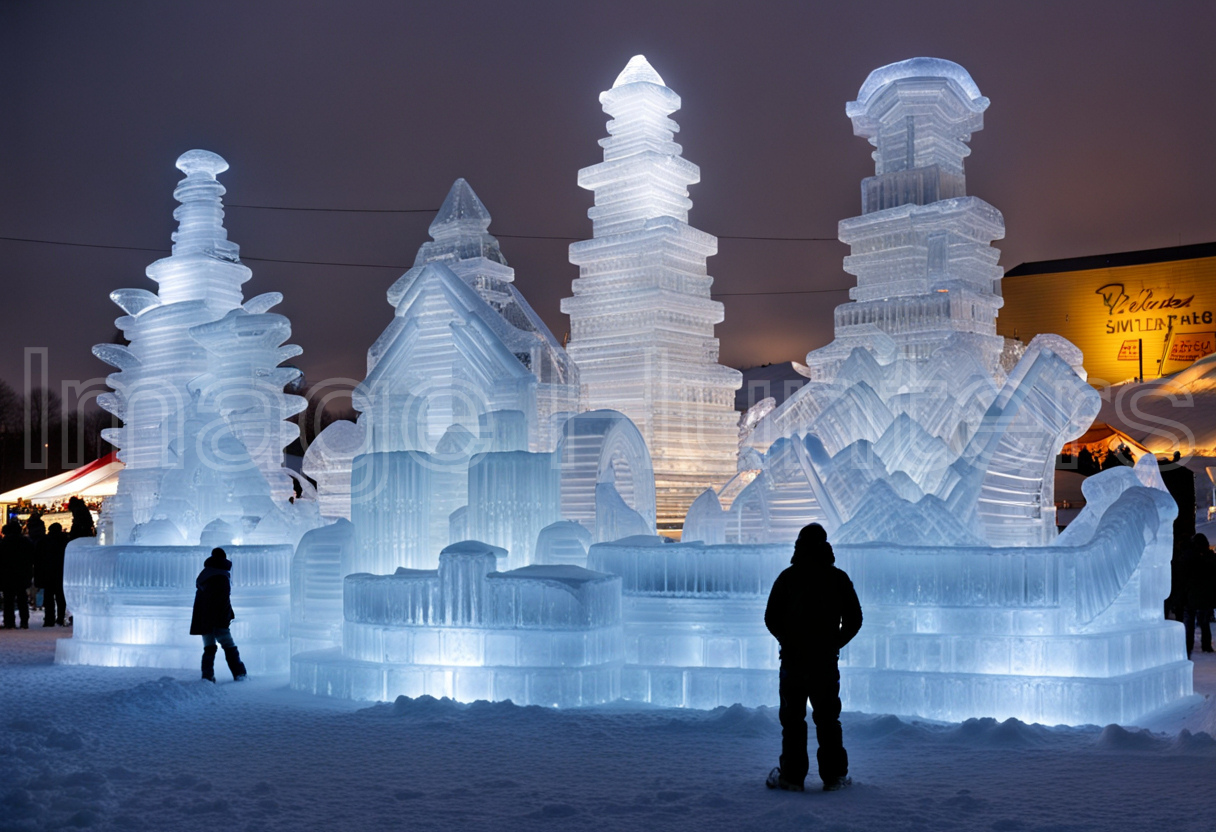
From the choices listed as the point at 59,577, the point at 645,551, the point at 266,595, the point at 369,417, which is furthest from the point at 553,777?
the point at 59,577

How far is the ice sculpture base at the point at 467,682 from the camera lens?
9875 mm

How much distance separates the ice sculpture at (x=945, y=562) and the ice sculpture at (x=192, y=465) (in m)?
5.28

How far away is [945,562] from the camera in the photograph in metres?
9.82

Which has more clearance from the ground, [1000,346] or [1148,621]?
[1000,346]

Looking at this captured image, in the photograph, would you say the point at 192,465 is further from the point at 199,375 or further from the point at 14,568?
the point at 14,568

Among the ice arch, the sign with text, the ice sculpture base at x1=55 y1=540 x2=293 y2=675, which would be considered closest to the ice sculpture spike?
the ice arch

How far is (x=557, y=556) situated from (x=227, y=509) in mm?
6038

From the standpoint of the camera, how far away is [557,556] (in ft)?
37.7

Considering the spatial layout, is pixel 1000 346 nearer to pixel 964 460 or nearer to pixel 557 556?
pixel 964 460

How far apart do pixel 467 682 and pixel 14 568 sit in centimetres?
1050

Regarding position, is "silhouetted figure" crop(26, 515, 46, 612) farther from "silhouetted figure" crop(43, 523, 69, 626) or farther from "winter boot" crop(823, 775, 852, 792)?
"winter boot" crop(823, 775, 852, 792)

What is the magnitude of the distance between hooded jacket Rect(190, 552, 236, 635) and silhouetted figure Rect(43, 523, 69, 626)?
240 inches

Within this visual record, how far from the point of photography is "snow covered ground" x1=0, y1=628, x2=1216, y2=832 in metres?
6.05

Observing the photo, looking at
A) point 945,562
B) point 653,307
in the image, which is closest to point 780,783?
point 945,562
